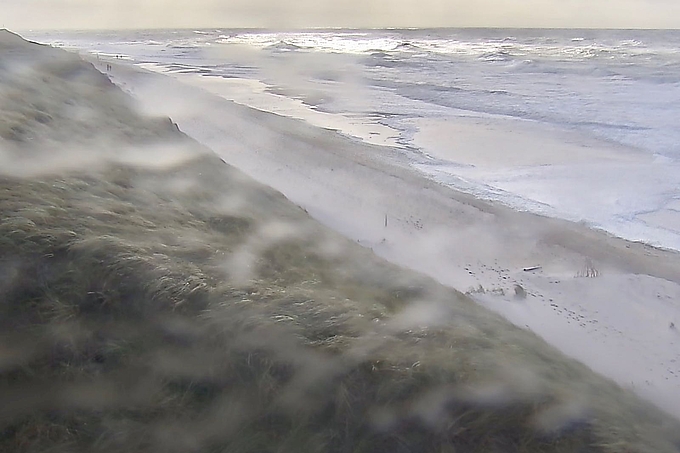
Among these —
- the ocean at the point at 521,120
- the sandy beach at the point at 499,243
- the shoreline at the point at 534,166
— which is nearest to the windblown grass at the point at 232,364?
the sandy beach at the point at 499,243

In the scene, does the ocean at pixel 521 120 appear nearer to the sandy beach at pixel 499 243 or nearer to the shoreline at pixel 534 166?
the shoreline at pixel 534 166

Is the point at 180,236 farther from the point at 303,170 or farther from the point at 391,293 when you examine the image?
the point at 303,170

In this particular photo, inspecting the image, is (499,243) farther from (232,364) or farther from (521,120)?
(521,120)

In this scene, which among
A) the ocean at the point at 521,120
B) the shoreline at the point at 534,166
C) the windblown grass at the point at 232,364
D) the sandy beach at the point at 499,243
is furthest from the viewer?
the ocean at the point at 521,120

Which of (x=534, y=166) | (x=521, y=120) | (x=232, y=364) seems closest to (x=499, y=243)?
(x=534, y=166)

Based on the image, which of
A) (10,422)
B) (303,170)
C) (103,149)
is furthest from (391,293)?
(303,170)
